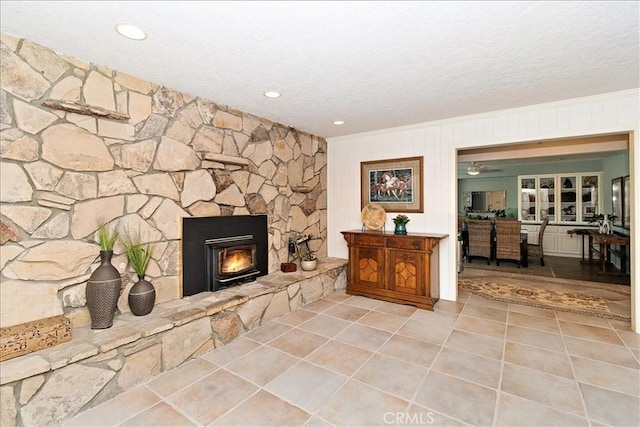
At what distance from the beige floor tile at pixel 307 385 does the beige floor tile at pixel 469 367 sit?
86 centimetres

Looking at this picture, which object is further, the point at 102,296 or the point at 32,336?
the point at 102,296

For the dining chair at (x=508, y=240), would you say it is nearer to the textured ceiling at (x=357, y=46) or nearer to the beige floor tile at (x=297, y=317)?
the textured ceiling at (x=357, y=46)

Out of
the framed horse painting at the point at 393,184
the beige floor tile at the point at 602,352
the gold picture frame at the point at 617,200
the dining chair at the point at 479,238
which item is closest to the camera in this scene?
the beige floor tile at the point at 602,352

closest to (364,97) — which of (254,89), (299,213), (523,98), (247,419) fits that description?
(254,89)

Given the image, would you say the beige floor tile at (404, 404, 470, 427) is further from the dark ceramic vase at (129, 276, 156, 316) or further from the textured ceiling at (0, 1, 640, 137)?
the textured ceiling at (0, 1, 640, 137)

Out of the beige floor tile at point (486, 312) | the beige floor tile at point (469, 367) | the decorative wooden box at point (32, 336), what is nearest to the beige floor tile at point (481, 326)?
the beige floor tile at point (486, 312)

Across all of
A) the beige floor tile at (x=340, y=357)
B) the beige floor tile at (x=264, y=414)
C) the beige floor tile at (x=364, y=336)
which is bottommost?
the beige floor tile at (x=264, y=414)

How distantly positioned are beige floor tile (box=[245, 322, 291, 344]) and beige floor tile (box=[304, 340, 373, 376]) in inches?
21.3

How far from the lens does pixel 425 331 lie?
3176 mm

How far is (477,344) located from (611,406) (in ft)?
3.21

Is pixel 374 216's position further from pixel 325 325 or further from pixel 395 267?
pixel 325 325

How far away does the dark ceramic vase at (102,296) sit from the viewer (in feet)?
7.30

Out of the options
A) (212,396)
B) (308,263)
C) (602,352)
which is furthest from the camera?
(308,263)

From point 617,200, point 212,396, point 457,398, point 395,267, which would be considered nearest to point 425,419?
point 457,398
